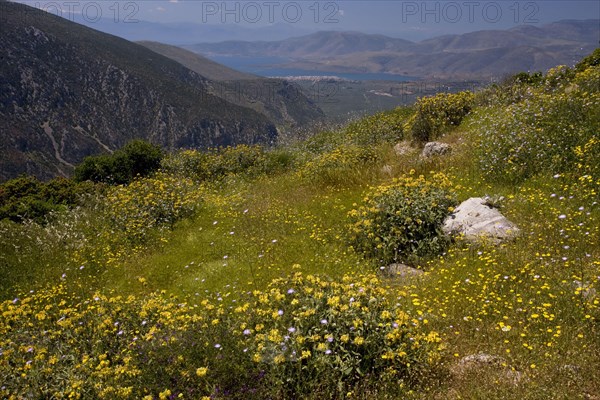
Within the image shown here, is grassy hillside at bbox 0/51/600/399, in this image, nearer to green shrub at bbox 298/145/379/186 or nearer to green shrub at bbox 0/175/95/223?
green shrub at bbox 298/145/379/186

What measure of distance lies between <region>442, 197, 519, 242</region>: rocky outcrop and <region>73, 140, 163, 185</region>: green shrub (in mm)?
13710

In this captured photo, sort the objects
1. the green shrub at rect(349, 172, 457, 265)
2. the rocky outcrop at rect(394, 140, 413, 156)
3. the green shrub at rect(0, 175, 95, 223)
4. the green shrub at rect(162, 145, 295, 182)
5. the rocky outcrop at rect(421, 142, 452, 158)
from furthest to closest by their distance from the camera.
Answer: the green shrub at rect(162, 145, 295, 182) < the rocky outcrop at rect(394, 140, 413, 156) < the green shrub at rect(0, 175, 95, 223) < the rocky outcrop at rect(421, 142, 452, 158) < the green shrub at rect(349, 172, 457, 265)

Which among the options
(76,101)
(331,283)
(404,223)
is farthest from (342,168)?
(76,101)

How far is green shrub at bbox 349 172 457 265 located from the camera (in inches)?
290

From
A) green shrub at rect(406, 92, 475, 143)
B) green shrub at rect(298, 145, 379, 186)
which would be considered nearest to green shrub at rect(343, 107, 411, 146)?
green shrub at rect(406, 92, 475, 143)

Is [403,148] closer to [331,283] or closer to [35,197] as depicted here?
[331,283]

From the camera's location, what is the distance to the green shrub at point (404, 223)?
736cm

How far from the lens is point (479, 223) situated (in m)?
7.17

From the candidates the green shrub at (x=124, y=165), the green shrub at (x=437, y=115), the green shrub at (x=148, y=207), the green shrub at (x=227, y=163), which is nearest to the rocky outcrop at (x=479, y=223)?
the green shrub at (x=148, y=207)

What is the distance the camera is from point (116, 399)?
13.0ft

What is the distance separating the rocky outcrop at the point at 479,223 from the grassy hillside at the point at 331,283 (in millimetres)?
212

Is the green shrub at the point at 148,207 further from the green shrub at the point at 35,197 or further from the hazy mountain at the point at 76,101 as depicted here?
the hazy mountain at the point at 76,101

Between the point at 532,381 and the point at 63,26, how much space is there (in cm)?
24547

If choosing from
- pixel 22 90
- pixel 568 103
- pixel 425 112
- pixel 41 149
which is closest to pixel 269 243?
pixel 568 103
